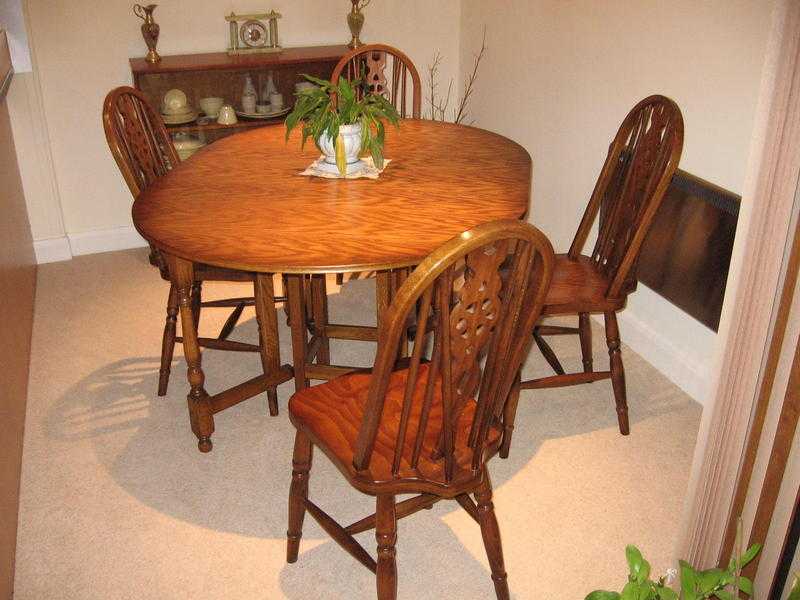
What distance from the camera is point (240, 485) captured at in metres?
2.41

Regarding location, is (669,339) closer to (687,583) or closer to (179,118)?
(687,583)

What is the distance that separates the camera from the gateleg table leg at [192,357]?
7.57 feet

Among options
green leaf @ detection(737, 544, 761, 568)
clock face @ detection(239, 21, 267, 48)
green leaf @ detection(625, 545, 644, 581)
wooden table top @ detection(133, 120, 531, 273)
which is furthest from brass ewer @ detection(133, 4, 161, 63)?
green leaf @ detection(737, 544, 761, 568)

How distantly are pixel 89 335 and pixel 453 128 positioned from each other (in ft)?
5.29

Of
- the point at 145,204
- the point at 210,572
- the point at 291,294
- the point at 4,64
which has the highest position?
the point at 4,64

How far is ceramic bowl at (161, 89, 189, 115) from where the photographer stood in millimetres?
3730

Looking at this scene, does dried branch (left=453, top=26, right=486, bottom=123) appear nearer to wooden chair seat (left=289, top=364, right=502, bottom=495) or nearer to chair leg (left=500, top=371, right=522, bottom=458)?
chair leg (left=500, top=371, right=522, bottom=458)

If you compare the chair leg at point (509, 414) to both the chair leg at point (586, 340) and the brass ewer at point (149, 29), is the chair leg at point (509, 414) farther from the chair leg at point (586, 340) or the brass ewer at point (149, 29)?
the brass ewer at point (149, 29)

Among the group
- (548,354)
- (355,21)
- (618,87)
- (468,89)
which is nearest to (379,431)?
(548,354)

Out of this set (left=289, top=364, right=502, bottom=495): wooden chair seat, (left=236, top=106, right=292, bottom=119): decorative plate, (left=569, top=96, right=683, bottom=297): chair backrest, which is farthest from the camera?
(left=236, top=106, right=292, bottom=119): decorative plate

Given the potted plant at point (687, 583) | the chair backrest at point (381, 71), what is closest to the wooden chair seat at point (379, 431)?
the potted plant at point (687, 583)

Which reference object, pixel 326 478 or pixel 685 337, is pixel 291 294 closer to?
pixel 326 478

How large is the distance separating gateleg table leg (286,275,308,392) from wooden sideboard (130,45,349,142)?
160cm

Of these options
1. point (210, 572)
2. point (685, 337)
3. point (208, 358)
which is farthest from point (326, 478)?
point (685, 337)
